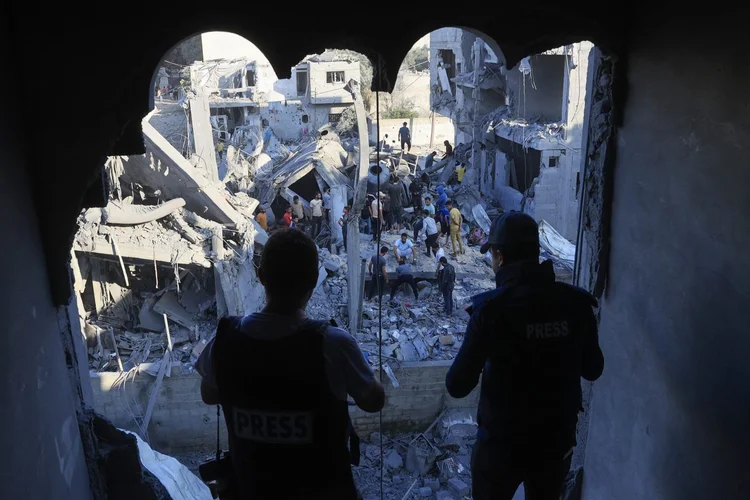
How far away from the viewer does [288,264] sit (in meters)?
1.84

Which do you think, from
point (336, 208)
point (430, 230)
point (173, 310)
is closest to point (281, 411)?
point (173, 310)

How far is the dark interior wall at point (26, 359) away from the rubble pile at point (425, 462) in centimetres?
595

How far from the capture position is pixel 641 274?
2.76 m

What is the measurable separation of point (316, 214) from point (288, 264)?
1375 cm

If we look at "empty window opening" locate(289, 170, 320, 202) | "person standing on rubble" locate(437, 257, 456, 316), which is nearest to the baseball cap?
"person standing on rubble" locate(437, 257, 456, 316)

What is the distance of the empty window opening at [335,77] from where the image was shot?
907 inches

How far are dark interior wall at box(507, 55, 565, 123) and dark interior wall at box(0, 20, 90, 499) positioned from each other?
16.9 meters

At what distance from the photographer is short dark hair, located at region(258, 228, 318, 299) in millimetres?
1839

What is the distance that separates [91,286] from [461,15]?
32.2 ft

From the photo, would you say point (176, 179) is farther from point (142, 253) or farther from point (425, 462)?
point (425, 462)

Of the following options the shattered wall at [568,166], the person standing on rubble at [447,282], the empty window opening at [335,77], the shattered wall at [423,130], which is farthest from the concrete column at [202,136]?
the shattered wall at [423,130]

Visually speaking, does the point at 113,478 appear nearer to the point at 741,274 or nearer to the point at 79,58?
the point at 79,58

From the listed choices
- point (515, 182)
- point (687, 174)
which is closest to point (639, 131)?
point (687, 174)

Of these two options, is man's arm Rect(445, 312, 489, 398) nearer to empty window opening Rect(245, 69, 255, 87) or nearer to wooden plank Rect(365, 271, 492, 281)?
wooden plank Rect(365, 271, 492, 281)
